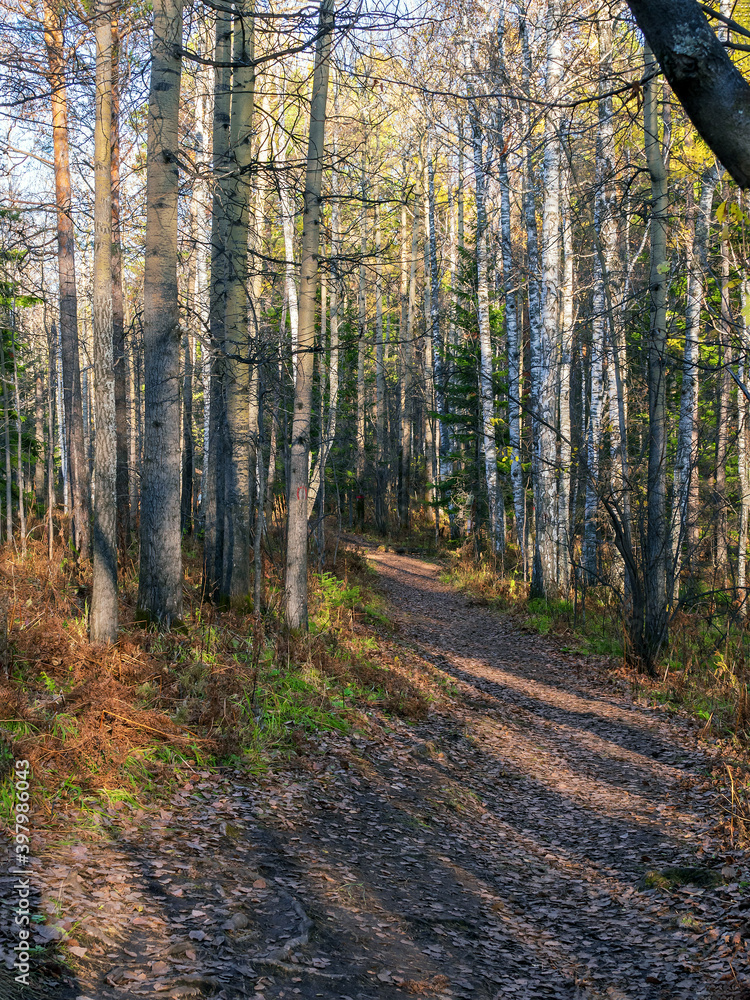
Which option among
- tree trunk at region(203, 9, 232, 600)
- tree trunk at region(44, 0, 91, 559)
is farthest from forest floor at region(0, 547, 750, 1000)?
tree trunk at region(44, 0, 91, 559)

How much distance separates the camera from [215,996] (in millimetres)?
2904

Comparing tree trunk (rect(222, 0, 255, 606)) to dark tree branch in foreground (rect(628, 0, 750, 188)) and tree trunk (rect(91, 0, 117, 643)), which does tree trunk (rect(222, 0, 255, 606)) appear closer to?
tree trunk (rect(91, 0, 117, 643))

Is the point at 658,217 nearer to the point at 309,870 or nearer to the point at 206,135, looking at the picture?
the point at 309,870

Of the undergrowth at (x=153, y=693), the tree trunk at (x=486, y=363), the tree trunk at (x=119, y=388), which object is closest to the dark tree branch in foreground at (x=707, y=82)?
the undergrowth at (x=153, y=693)

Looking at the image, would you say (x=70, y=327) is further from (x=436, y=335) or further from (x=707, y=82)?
(x=436, y=335)

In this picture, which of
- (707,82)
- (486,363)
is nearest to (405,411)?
(486,363)

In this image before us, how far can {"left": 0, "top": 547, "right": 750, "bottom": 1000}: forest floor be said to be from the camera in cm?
322

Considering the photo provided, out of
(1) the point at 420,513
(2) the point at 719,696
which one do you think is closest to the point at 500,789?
(2) the point at 719,696

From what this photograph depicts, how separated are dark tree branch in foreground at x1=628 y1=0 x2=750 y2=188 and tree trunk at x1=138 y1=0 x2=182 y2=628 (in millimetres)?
5369

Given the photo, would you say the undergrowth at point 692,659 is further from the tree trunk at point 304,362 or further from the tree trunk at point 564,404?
the tree trunk at point 304,362

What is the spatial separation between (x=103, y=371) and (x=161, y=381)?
100cm

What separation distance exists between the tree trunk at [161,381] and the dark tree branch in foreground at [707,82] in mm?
5369

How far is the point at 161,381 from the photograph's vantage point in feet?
22.6

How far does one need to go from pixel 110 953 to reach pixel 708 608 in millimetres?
9629
